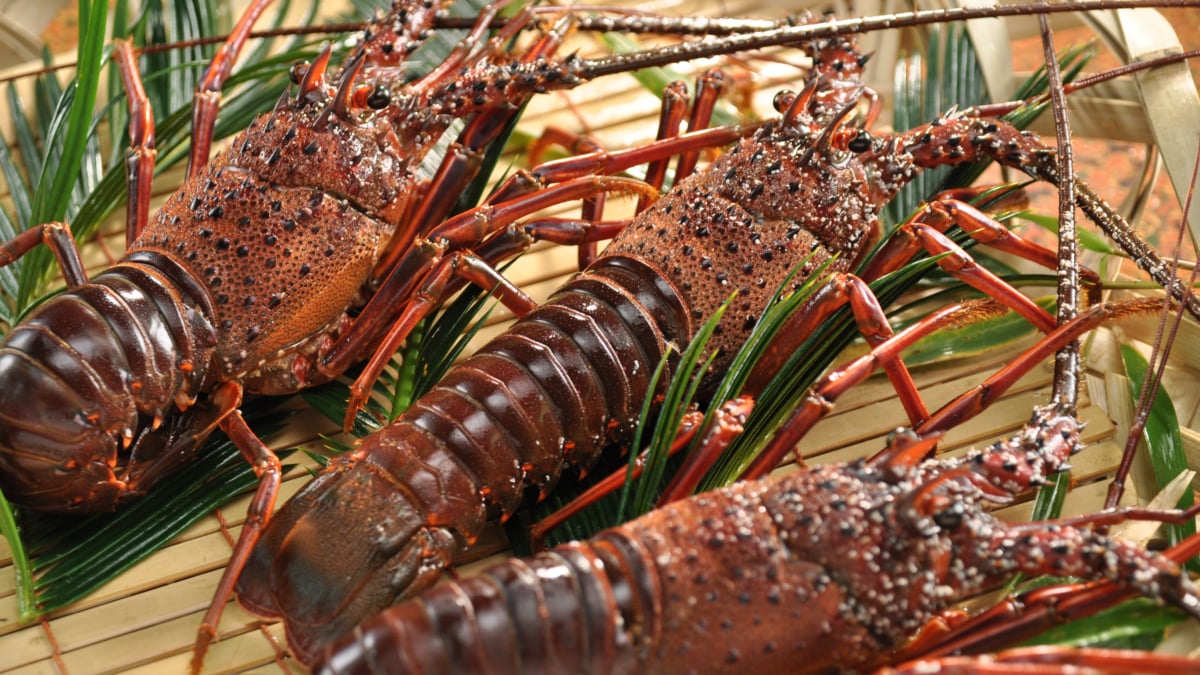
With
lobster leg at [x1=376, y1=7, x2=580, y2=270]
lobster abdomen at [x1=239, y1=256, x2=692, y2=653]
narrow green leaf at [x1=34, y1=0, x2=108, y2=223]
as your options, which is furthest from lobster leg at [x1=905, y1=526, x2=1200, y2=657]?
narrow green leaf at [x1=34, y1=0, x2=108, y2=223]

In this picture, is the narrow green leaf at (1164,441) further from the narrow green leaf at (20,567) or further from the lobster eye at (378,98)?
the narrow green leaf at (20,567)

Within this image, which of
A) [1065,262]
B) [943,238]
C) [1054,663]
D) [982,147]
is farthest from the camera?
[982,147]

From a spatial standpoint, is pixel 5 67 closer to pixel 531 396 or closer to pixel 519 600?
pixel 531 396

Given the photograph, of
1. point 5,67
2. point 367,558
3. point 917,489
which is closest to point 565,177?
point 367,558

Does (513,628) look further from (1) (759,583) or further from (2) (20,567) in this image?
(2) (20,567)

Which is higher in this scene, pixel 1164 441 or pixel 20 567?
pixel 1164 441

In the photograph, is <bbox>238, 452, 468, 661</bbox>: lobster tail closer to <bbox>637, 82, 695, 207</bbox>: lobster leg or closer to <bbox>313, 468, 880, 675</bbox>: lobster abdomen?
<bbox>313, 468, 880, 675</bbox>: lobster abdomen

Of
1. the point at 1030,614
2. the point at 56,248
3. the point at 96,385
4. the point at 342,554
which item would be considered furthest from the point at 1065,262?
the point at 56,248

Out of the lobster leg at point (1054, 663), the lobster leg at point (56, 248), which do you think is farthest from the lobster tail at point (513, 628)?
the lobster leg at point (56, 248)
